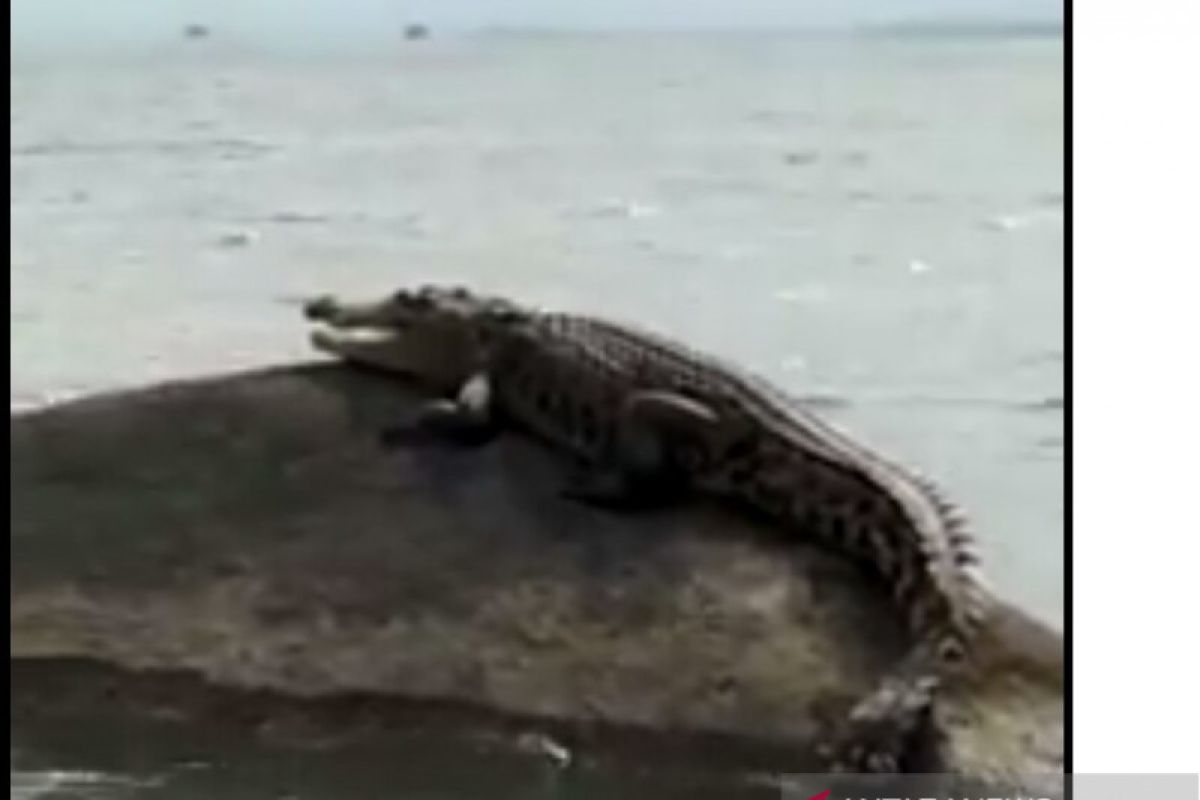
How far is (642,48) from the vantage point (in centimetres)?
301

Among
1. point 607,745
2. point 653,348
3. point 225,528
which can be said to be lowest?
point 607,745

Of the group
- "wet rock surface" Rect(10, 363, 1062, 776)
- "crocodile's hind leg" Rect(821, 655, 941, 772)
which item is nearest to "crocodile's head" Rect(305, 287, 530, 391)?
"wet rock surface" Rect(10, 363, 1062, 776)

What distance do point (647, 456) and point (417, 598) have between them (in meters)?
0.29

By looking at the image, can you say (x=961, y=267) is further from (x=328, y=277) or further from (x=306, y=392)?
(x=306, y=392)

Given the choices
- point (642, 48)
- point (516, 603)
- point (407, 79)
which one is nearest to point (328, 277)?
point (407, 79)

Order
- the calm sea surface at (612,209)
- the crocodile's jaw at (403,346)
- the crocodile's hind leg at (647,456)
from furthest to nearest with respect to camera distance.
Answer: the calm sea surface at (612,209) < the crocodile's jaw at (403,346) < the crocodile's hind leg at (647,456)

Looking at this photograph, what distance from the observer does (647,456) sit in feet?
6.89

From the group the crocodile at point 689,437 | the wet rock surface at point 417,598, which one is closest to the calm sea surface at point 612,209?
the crocodile at point 689,437

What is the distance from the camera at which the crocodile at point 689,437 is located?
1828 mm

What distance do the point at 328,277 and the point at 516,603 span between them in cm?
161

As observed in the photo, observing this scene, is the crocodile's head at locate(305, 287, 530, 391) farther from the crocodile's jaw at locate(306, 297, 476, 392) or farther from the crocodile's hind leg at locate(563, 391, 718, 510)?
the crocodile's hind leg at locate(563, 391, 718, 510)

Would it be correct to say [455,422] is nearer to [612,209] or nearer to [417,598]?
[417,598]

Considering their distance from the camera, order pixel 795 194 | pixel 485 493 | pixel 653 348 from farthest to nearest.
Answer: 1. pixel 795 194
2. pixel 653 348
3. pixel 485 493

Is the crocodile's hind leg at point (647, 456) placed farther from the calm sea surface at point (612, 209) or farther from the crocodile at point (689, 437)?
the calm sea surface at point (612, 209)
